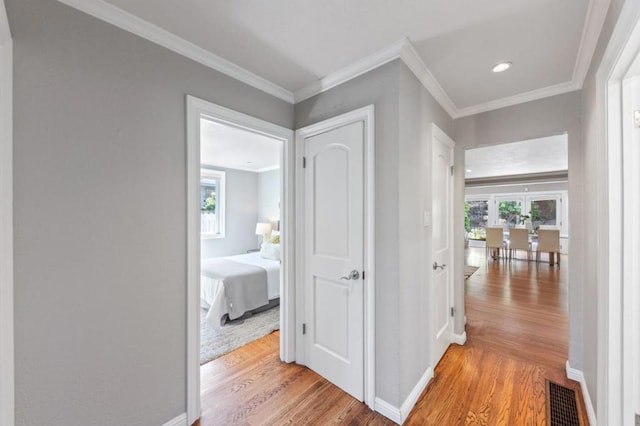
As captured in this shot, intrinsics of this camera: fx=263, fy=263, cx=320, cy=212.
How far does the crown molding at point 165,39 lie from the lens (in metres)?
1.30

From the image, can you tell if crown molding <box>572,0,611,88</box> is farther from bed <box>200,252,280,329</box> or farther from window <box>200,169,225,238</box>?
window <box>200,169,225,238</box>

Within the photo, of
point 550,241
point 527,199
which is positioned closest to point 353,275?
point 550,241

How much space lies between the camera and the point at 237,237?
19.9 ft

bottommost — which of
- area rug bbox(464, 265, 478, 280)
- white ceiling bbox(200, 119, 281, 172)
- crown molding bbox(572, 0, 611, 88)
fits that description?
area rug bbox(464, 265, 478, 280)

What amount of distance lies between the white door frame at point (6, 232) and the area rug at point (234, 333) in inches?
56.4

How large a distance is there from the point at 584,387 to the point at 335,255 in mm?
2007

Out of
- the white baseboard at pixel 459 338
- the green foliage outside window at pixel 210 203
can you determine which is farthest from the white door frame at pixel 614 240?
the green foliage outside window at pixel 210 203

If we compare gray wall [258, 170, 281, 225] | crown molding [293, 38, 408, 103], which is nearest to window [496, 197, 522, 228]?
gray wall [258, 170, 281, 225]

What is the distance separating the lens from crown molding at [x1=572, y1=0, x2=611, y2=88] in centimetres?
128

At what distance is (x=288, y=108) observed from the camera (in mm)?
2281

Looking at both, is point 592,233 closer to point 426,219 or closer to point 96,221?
point 426,219

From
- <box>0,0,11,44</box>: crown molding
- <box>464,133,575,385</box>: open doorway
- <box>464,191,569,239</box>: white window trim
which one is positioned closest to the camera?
<box>0,0,11,44</box>: crown molding

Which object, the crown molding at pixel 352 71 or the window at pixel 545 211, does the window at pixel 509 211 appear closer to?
the window at pixel 545 211

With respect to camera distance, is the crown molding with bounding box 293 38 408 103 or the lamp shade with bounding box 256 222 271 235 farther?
the lamp shade with bounding box 256 222 271 235
